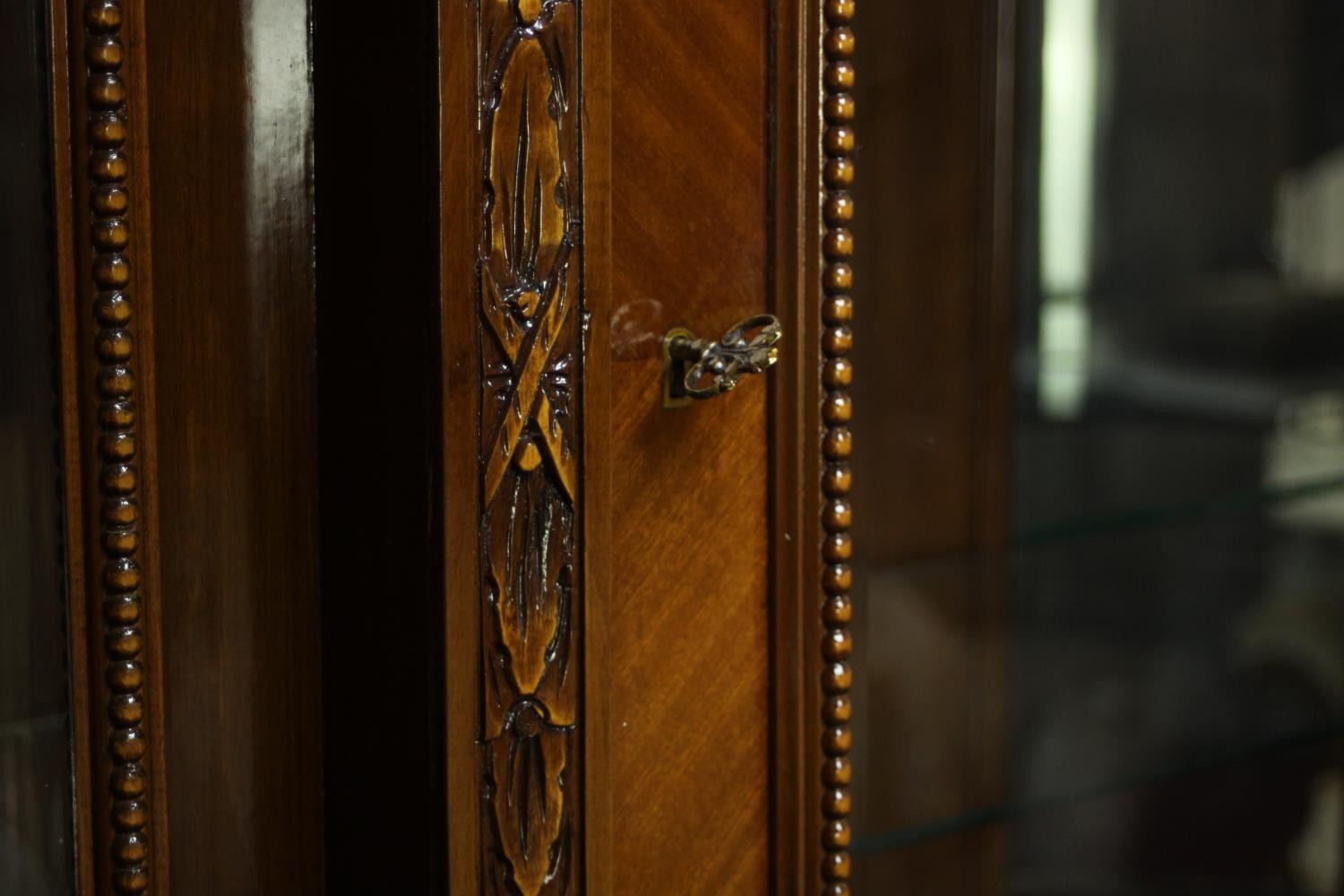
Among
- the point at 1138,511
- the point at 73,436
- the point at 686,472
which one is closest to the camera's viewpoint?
the point at 73,436

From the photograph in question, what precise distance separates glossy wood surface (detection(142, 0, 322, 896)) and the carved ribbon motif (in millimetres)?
82

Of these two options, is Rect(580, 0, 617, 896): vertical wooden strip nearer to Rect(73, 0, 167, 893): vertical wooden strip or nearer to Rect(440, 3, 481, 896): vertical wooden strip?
Rect(440, 3, 481, 896): vertical wooden strip

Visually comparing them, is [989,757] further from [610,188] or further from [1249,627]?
[610,188]

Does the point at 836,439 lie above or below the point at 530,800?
above

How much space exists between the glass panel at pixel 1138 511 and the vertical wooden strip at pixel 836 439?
0.08 ft

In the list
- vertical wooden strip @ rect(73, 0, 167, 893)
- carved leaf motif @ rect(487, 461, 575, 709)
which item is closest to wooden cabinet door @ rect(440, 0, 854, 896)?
carved leaf motif @ rect(487, 461, 575, 709)

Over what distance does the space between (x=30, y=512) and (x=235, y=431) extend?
8cm

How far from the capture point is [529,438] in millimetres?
581

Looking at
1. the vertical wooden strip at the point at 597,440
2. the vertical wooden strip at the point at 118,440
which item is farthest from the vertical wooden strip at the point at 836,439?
the vertical wooden strip at the point at 118,440

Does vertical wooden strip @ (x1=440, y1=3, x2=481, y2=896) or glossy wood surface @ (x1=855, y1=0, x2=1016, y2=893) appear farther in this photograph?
glossy wood surface @ (x1=855, y1=0, x2=1016, y2=893)

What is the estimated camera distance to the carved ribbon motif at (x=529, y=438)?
0.56 meters

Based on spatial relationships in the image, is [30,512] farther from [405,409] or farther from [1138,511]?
[1138,511]

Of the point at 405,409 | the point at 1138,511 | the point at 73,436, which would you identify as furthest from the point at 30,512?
the point at 1138,511

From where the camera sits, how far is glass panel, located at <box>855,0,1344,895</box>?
2.46 ft
